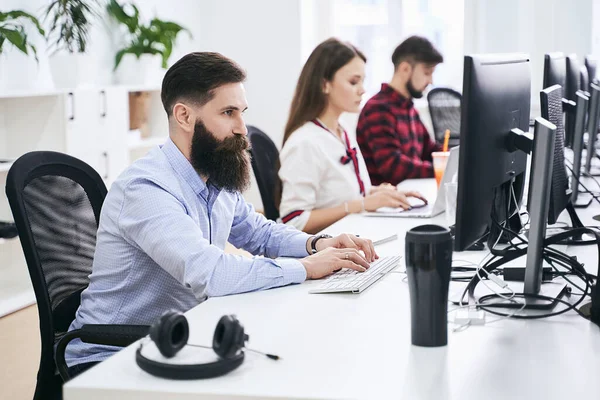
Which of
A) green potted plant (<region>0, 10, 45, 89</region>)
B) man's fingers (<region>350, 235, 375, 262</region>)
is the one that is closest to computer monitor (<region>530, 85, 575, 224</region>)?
man's fingers (<region>350, 235, 375, 262</region>)

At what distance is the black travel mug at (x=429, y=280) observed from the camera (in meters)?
1.29

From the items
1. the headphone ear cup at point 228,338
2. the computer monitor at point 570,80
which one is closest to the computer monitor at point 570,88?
the computer monitor at point 570,80

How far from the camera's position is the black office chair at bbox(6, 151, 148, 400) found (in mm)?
1734

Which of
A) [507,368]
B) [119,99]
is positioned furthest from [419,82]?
[507,368]

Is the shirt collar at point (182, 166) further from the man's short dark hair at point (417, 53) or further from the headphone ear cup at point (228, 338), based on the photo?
the man's short dark hair at point (417, 53)

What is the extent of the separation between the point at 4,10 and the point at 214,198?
2.66 m

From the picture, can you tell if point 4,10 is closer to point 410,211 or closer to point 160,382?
point 410,211

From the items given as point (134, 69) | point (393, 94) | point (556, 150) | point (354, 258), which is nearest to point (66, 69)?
point (134, 69)

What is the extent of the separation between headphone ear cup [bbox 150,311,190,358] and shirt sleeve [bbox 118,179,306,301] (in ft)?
1.39

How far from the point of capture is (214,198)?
200cm

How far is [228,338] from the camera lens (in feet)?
4.00

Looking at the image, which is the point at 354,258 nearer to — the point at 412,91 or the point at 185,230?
the point at 185,230

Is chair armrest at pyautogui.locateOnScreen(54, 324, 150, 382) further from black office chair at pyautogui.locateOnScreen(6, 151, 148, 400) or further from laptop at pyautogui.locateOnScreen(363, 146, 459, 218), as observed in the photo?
laptop at pyautogui.locateOnScreen(363, 146, 459, 218)

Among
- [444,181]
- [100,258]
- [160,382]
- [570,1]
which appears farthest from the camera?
[570,1]
